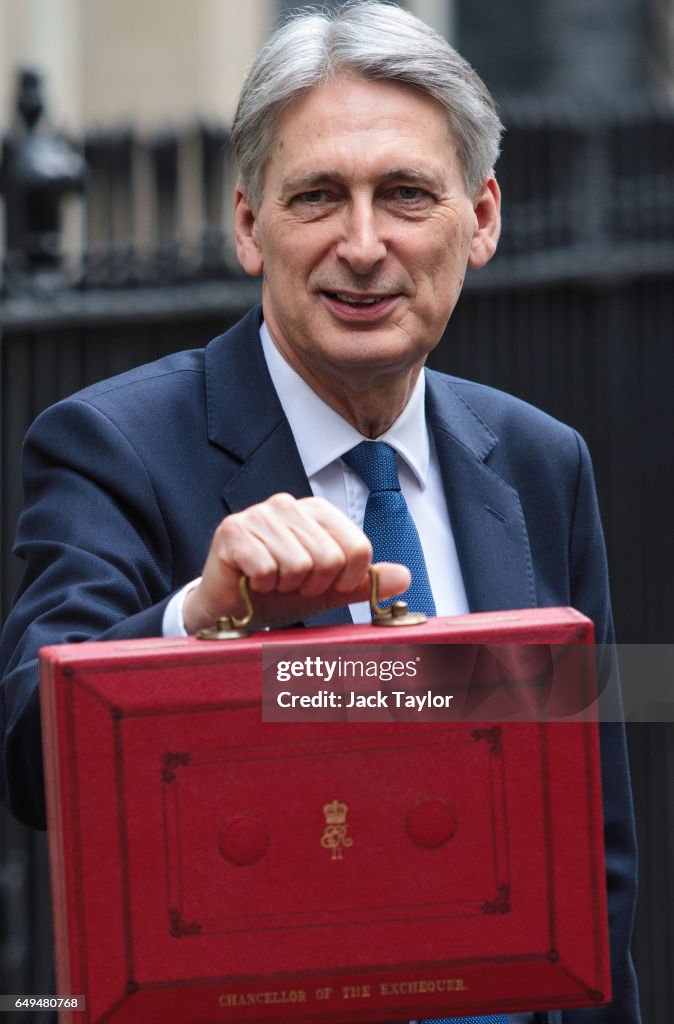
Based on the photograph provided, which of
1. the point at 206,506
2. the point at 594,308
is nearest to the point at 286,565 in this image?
the point at 206,506

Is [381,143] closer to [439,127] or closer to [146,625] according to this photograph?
[439,127]

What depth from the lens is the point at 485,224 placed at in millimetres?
2674

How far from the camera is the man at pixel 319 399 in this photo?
2281 millimetres

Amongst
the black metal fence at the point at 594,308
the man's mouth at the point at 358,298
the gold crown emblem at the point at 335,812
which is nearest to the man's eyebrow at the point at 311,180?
the man's mouth at the point at 358,298

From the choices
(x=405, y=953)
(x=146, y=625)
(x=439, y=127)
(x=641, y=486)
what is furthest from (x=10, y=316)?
(x=405, y=953)

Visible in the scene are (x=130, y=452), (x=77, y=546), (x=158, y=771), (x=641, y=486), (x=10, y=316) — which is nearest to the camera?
(x=158, y=771)

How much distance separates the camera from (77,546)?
222cm

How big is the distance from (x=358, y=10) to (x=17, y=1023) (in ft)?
10.2

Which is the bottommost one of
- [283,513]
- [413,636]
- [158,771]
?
[158,771]

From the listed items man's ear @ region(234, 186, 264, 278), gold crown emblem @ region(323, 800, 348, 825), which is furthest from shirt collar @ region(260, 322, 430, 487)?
gold crown emblem @ region(323, 800, 348, 825)

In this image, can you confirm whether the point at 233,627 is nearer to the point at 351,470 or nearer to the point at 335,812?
the point at 335,812

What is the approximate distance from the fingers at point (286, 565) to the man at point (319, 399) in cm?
16

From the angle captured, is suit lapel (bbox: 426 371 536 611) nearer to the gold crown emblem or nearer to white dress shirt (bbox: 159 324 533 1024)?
white dress shirt (bbox: 159 324 533 1024)

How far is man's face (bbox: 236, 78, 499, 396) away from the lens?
2354 millimetres
